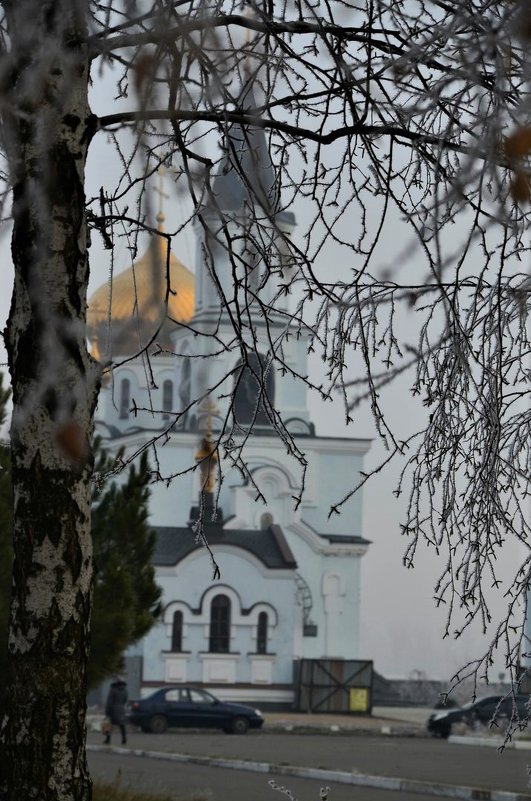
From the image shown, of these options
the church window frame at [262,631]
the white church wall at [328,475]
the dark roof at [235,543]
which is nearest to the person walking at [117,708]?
the dark roof at [235,543]

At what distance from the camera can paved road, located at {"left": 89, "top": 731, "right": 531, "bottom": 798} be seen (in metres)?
19.0

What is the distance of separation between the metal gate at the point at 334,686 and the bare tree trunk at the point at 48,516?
1742 inches

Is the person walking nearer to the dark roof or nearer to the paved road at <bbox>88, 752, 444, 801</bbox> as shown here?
the paved road at <bbox>88, 752, 444, 801</bbox>

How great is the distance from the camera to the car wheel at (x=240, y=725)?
119 ft

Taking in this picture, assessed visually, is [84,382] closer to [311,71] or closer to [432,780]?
[311,71]

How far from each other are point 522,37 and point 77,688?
2.63m

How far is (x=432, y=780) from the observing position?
58.3 ft

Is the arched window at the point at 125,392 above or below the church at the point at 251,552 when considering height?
above

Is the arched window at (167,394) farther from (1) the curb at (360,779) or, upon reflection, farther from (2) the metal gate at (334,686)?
(1) the curb at (360,779)

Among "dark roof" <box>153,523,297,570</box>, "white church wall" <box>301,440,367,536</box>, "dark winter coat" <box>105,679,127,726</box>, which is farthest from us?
"white church wall" <box>301,440,367,536</box>

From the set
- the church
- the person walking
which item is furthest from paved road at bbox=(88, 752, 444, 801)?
the church

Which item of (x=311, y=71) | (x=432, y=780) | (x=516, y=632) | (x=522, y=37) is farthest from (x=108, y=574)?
(x=522, y=37)

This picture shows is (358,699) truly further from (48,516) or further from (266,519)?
(48,516)

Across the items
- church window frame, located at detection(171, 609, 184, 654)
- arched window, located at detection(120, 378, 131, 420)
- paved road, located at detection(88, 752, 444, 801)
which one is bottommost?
paved road, located at detection(88, 752, 444, 801)
